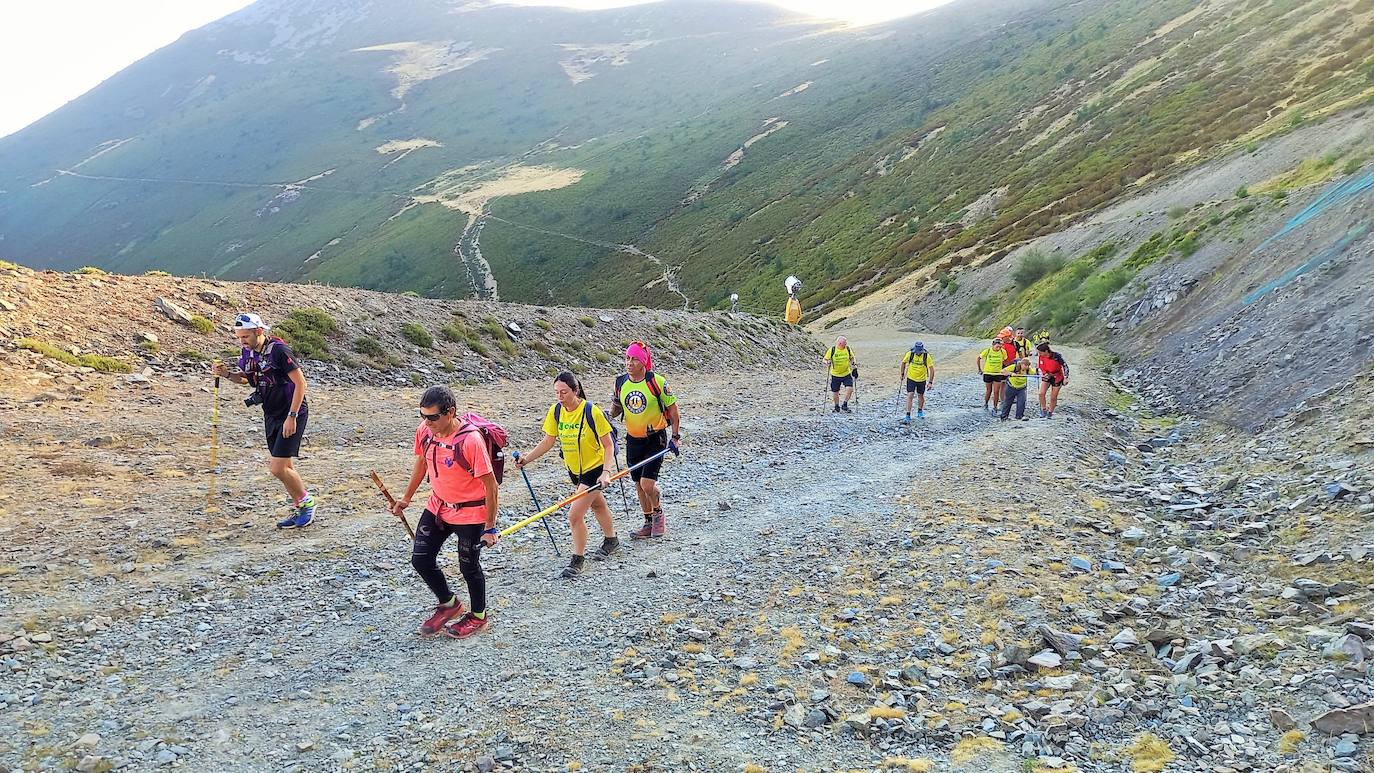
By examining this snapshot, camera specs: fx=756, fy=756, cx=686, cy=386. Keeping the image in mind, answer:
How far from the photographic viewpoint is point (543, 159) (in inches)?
6289

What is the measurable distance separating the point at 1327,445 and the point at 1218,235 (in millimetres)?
22838

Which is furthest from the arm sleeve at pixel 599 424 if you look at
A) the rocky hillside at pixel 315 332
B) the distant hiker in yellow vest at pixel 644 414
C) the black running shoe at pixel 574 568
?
the rocky hillside at pixel 315 332

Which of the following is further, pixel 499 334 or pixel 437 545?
pixel 499 334

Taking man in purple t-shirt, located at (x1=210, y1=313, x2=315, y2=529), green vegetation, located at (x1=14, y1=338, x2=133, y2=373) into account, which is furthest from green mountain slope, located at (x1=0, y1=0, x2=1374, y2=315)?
man in purple t-shirt, located at (x1=210, y1=313, x2=315, y2=529)

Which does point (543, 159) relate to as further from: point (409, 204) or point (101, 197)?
point (101, 197)

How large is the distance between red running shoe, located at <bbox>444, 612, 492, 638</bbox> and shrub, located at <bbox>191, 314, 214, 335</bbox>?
13548mm

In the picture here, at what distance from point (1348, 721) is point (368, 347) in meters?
18.7

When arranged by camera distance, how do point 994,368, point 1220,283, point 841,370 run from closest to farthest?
point 994,368 < point 841,370 < point 1220,283

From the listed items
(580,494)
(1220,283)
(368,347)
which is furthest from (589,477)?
(1220,283)

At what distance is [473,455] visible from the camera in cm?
639

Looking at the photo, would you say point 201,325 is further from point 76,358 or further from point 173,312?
point 76,358

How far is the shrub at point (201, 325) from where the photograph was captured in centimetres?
1678

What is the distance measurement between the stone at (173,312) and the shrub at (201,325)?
9 centimetres

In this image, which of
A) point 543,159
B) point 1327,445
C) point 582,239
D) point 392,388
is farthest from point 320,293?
point 543,159
